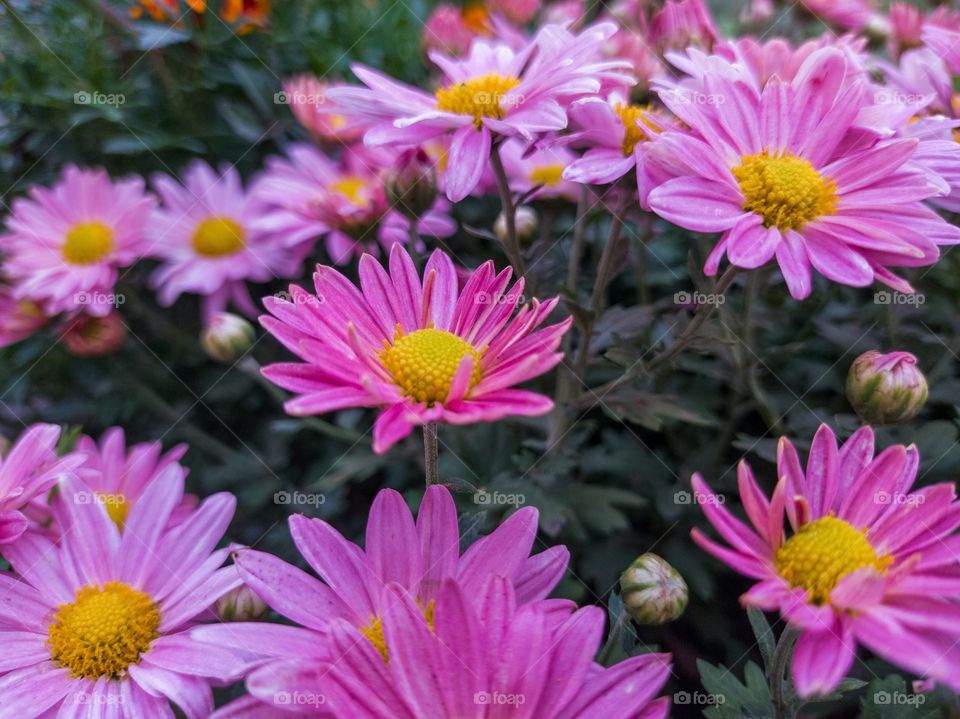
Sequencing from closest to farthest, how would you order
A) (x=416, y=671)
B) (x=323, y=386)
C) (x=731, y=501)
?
(x=416, y=671) → (x=323, y=386) → (x=731, y=501)

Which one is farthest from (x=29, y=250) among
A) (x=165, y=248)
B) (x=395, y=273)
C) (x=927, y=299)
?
(x=927, y=299)

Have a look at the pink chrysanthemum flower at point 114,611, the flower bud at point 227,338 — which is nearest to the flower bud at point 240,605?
the pink chrysanthemum flower at point 114,611

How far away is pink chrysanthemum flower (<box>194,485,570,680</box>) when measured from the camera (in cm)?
91

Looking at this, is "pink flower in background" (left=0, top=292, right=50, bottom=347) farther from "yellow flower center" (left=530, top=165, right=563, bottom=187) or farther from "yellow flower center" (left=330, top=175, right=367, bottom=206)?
"yellow flower center" (left=530, top=165, right=563, bottom=187)

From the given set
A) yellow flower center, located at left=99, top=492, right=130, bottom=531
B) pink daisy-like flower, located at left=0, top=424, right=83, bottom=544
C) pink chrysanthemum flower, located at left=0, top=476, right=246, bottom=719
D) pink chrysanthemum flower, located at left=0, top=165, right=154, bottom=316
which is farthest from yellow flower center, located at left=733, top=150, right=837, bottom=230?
pink chrysanthemum flower, located at left=0, top=165, right=154, bottom=316

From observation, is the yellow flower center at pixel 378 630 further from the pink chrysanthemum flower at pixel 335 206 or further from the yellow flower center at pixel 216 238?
the yellow flower center at pixel 216 238

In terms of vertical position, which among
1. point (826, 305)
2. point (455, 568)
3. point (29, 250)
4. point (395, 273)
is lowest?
point (455, 568)

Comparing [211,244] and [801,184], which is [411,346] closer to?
[801,184]

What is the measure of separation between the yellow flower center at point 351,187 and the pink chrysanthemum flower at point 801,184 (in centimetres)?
108

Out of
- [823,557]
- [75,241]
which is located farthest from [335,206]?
[823,557]

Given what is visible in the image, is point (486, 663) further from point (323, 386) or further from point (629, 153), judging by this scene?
point (629, 153)

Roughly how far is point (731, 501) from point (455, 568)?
81cm

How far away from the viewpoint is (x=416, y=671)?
0.79m

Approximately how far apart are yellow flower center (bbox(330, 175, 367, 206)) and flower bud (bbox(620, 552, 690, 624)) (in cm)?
129
